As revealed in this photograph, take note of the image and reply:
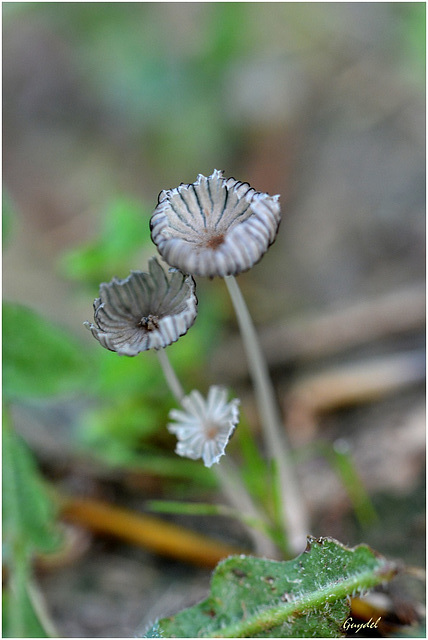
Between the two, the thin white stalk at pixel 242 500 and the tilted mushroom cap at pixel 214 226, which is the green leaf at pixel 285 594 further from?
the tilted mushroom cap at pixel 214 226

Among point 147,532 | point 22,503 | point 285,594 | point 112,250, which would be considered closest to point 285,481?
point 147,532

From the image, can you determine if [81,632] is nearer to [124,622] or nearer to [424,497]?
[124,622]

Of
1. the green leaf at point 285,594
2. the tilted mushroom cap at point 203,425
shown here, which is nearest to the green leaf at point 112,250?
the tilted mushroom cap at point 203,425

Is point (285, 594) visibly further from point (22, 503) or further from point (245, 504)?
point (22, 503)

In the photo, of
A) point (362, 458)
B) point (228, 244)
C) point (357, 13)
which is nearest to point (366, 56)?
point (357, 13)

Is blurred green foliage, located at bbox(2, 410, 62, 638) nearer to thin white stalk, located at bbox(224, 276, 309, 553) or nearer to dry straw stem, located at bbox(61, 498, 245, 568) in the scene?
dry straw stem, located at bbox(61, 498, 245, 568)
